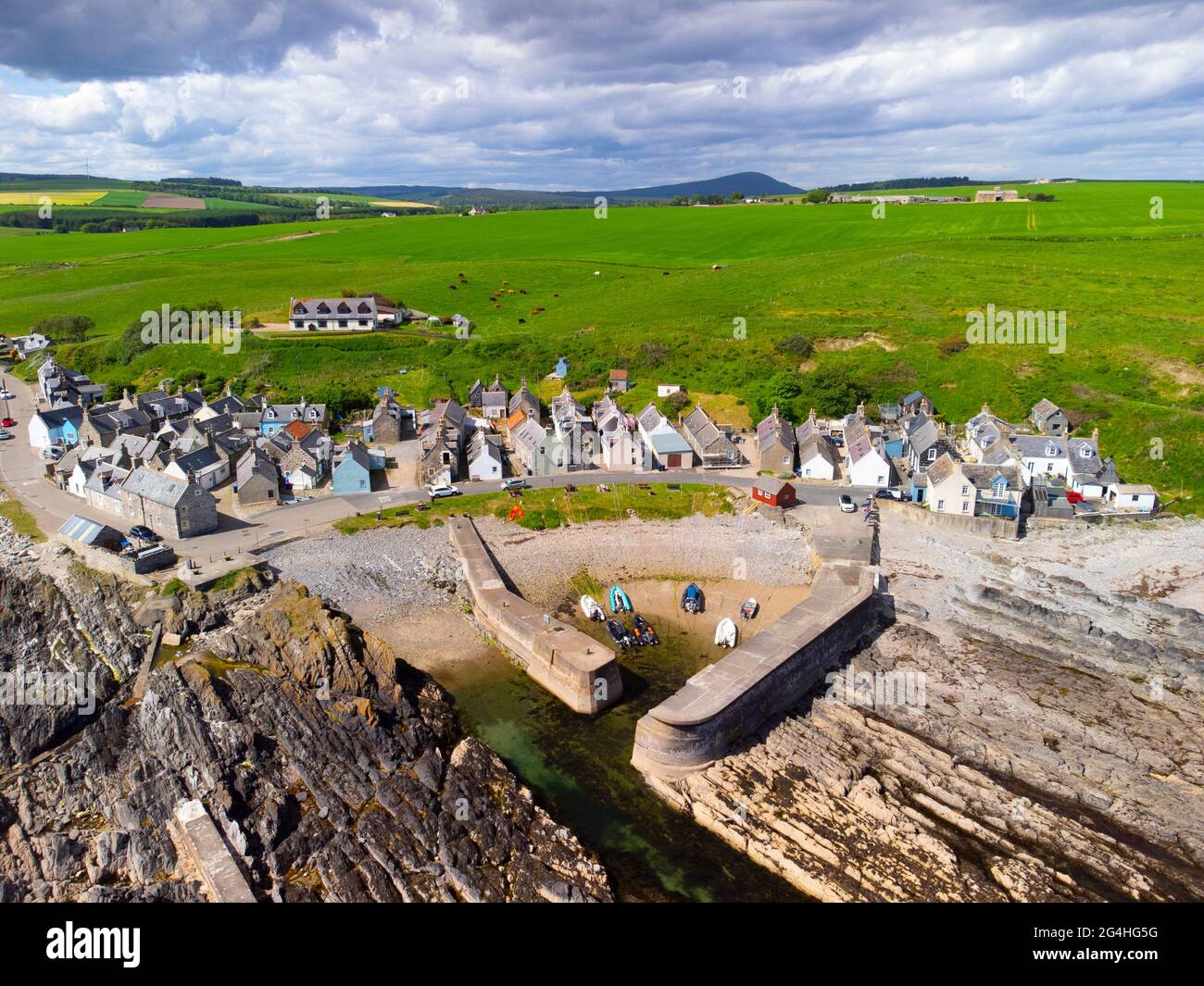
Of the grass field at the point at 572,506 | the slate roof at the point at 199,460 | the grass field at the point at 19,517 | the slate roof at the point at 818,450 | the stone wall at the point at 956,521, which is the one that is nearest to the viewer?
the grass field at the point at 19,517

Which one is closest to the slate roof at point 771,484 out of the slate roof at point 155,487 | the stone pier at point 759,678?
the stone pier at point 759,678

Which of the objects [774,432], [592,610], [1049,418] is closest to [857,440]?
[774,432]

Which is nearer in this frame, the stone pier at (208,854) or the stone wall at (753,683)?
the stone pier at (208,854)

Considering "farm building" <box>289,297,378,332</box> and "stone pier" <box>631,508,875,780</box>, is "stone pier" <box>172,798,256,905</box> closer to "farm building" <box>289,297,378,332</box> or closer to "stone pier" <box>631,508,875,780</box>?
"stone pier" <box>631,508,875,780</box>

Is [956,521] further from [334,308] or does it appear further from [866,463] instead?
[334,308]

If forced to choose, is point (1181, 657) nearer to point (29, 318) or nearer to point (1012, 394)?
point (1012, 394)

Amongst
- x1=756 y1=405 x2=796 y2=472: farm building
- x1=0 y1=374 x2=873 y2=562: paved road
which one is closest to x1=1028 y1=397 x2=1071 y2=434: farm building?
x1=0 y1=374 x2=873 y2=562: paved road

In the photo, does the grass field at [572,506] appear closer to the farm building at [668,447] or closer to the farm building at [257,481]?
the farm building at [668,447]
